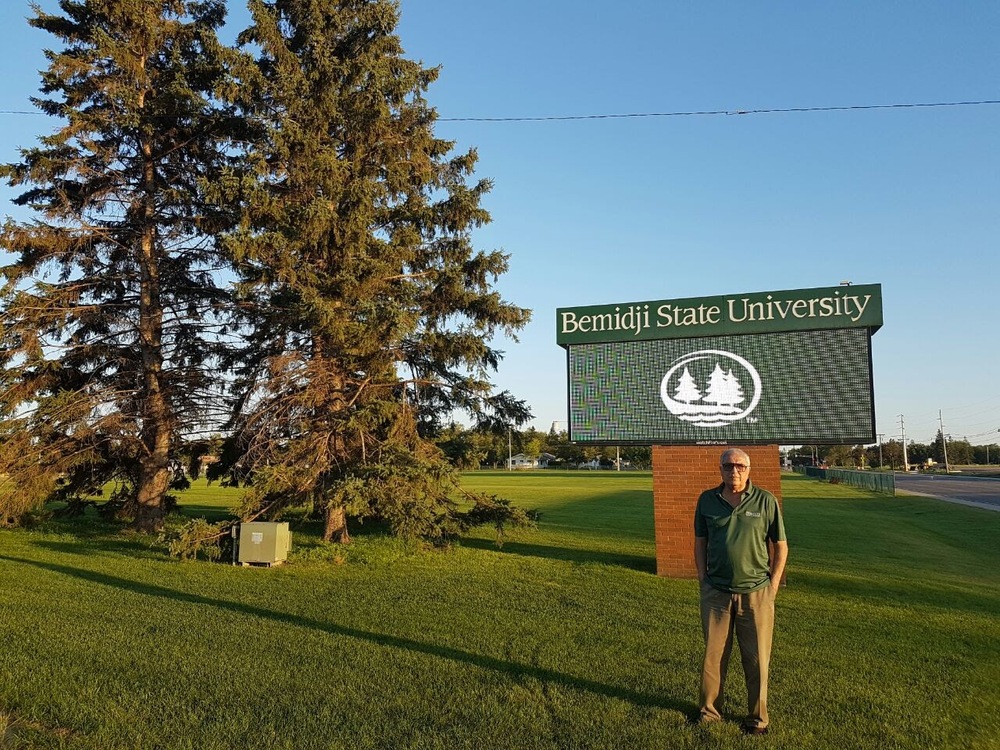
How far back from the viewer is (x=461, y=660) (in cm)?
674

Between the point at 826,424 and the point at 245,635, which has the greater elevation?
the point at 826,424

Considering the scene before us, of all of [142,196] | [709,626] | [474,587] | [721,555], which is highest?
[142,196]

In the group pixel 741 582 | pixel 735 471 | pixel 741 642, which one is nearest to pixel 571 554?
pixel 741 642

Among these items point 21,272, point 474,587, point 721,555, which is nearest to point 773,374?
point 474,587

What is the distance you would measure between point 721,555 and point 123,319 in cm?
1683

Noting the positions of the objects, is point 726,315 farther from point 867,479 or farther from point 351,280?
point 867,479

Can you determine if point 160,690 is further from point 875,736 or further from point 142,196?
point 142,196

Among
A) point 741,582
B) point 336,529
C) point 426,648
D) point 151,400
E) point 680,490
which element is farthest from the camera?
point 151,400

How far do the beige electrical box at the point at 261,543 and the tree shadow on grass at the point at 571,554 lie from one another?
185 inches

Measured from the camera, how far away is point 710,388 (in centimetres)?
1203

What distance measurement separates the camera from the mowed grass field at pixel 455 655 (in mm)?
4965

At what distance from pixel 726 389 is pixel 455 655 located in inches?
279

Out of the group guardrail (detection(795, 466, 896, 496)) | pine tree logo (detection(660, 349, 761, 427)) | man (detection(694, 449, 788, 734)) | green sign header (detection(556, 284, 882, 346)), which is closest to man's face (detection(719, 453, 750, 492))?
man (detection(694, 449, 788, 734))

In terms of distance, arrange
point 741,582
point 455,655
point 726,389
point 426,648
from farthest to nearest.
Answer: point 726,389
point 426,648
point 455,655
point 741,582
